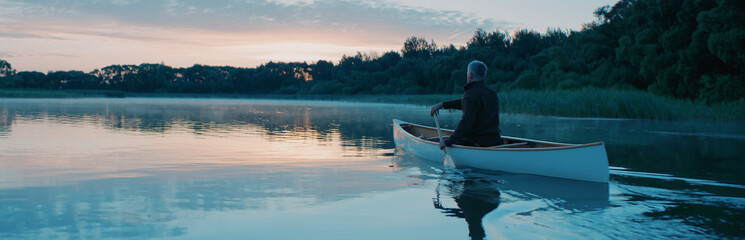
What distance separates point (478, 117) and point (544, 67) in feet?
144

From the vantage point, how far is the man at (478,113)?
7.21 metres

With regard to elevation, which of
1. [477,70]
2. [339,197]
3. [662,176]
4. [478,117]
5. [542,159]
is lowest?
[339,197]

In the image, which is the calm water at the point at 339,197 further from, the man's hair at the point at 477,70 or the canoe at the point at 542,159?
the man's hair at the point at 477,70

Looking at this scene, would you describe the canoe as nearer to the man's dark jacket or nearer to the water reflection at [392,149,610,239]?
the water reflection at [392,149,610,239]

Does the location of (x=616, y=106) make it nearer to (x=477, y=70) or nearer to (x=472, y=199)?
(x=477, y=70)

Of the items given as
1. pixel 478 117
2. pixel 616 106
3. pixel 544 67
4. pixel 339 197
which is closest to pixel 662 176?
pixel 478 117

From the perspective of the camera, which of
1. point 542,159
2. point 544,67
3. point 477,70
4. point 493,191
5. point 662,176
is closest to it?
point 493,191

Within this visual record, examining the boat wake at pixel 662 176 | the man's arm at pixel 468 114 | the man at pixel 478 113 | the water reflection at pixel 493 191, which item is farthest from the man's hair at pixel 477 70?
the boat wake at pixel 662 176

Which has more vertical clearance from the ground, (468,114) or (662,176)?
(468,114)

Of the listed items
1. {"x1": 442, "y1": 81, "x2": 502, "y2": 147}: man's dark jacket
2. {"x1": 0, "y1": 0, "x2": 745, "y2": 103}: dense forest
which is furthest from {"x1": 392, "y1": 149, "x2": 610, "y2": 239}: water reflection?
{"x1": 0, "y1": 0, "x2": 745, "y2": 103}: dense forest

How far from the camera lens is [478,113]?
7340 mm

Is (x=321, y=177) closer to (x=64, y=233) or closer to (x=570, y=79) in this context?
(x=64, y=233)

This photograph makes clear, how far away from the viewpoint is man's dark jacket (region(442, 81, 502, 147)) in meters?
7.21

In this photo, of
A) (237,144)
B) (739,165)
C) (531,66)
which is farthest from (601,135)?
(531,66)
